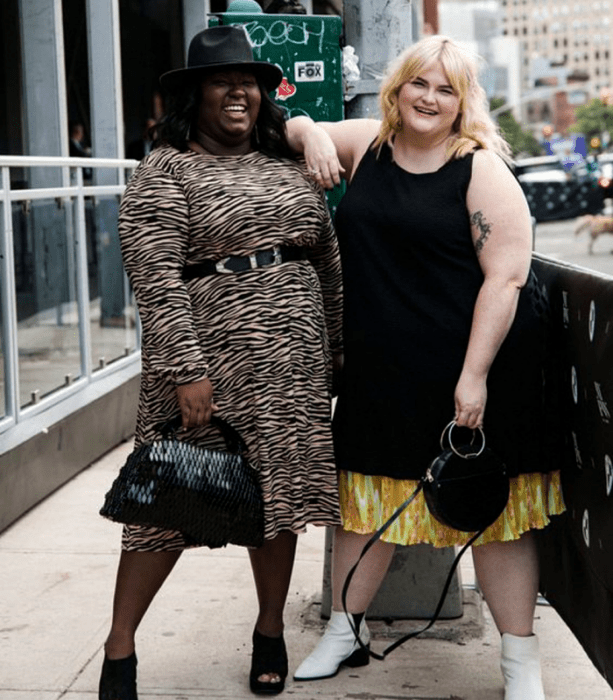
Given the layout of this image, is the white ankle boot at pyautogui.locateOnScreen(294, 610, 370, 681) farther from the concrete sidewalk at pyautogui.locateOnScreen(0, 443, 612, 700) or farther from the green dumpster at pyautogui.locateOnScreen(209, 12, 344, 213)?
the green dumpster at pyautogui.locateOnScreen(209, 12, 344, 213)

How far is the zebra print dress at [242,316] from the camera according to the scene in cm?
334

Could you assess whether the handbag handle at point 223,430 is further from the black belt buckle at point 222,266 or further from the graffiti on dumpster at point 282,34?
the graffiti on dumpster at point 282,34

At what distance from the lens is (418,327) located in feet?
11.3

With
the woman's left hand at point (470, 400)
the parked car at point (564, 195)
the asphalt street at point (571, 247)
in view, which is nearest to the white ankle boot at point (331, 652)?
the woman's left hand at point (470, 400)

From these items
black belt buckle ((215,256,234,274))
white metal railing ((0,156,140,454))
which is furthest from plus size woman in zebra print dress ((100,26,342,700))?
white metal railing ((0,156,140,454))

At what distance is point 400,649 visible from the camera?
407 cm

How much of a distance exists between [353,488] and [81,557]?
2.01m

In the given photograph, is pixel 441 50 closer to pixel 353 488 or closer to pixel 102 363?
pixel 353 488

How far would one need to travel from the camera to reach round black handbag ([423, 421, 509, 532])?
11.0 ft

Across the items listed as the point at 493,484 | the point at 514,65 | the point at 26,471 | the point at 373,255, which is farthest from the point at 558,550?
the point at 514,65

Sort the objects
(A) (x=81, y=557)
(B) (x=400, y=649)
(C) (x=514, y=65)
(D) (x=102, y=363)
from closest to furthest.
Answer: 1. (B) (x=400, y=649)
2. (A) (x=81, y=557)
3. (D) (x=102, y=363)
4. (C) (x=514, y=65)

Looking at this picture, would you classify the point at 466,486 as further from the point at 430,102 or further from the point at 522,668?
the point at 430,102

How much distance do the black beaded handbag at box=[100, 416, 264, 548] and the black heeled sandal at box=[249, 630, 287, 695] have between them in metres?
0.49

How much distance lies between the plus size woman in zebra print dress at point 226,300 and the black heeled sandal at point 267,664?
0.36 m
